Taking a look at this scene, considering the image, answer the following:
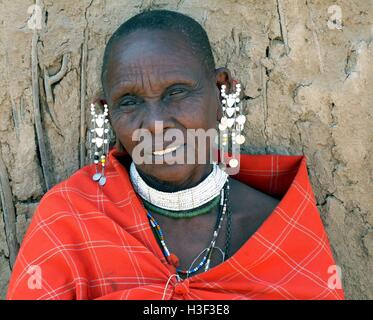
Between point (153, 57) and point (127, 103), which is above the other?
point (153, 57)

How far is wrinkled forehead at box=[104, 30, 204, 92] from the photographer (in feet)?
7.53

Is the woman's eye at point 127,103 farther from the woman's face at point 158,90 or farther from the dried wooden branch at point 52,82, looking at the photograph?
the dried wooden branch at point 52,82

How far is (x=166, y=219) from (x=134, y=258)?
0.93 ft

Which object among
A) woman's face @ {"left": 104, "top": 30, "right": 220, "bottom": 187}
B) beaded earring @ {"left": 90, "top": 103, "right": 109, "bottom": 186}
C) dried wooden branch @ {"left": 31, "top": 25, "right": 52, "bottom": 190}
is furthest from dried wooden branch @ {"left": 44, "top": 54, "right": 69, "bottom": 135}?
woman's face @ {"left": 104, "top": 30, "right": 220, "bottom": 187}

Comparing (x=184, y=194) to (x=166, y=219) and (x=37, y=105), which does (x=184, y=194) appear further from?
(x=37, y=105)

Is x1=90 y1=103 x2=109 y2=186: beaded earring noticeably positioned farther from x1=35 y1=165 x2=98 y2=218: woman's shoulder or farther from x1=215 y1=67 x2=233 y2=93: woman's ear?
x1=215 y1=67 x2=233 y2=93: woman's ear

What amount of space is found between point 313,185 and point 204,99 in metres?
0.75

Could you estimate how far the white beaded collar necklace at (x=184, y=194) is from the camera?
7.99 feet

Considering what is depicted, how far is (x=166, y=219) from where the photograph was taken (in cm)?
249

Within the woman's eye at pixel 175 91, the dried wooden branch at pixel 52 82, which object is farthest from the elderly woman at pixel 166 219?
the dried wooden branch at pixel 52 82

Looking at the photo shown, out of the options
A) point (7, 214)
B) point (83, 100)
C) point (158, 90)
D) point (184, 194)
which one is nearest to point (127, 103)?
point (158, 90)

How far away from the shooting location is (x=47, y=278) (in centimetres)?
215

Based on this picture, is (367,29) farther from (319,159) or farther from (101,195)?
(101,195)

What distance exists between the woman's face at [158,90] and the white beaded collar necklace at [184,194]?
0.23 ft
